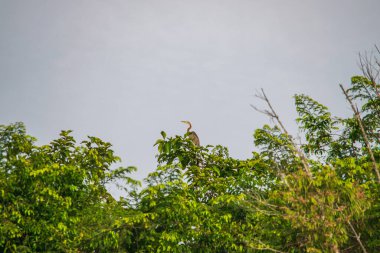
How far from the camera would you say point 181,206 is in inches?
466

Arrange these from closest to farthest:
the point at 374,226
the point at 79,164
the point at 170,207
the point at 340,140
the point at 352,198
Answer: the point at 352,198
the point at 374,226
the point at 170,207
the point at 79,164
the point at 340,140

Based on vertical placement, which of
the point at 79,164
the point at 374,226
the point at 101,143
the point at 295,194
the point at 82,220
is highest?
the point at 101,143

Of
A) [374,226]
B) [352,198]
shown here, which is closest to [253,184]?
[374,226]

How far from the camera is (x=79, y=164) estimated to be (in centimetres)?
1316

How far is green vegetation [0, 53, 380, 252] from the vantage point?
9422 millimetres

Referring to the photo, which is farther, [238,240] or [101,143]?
[101,143]

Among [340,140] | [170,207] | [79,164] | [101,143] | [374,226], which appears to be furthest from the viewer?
[340,140]

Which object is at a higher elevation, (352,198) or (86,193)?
(86,193)

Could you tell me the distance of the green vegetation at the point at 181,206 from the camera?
942 centimetres

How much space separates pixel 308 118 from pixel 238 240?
696 cm

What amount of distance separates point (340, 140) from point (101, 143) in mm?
9367

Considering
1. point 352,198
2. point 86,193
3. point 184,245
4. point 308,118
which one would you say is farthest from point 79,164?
point 308,118

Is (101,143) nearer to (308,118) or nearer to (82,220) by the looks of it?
(82,220)

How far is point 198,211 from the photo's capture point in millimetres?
12289
